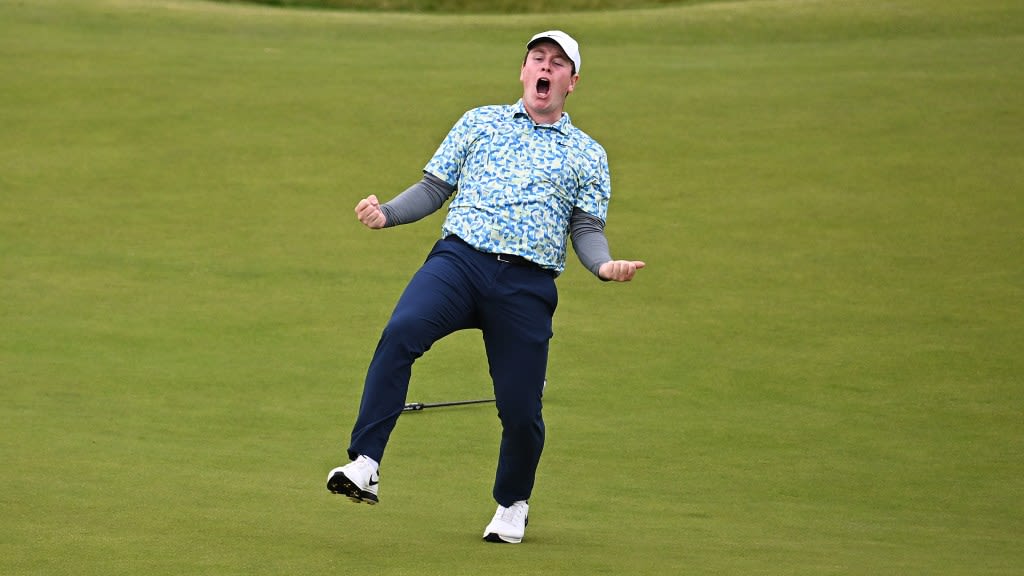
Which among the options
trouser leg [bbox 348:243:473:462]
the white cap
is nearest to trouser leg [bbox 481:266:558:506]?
trouser leg [bbox 348:243:473:462]

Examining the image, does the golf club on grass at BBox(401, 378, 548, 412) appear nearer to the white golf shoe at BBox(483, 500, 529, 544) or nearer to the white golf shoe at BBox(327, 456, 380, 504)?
the white golf shoe at BBox(483, 500, 529, 544)

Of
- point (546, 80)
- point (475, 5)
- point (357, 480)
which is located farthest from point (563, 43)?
point (475, 5)

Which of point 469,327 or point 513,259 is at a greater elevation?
point 513,259

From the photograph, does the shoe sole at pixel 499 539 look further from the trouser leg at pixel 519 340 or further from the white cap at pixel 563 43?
the white cap at pixel 563 43

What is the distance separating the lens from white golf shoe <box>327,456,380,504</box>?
4.32m

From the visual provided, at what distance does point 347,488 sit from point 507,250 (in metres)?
0.85

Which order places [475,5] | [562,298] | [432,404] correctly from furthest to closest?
1. [475,5]
2. [562,298]
3. [432,404]

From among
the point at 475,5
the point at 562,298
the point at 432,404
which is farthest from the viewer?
the point at 475,5

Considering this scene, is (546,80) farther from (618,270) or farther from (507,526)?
(507,526)

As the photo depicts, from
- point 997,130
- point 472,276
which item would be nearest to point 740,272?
point 997,130

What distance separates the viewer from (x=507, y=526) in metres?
4.74

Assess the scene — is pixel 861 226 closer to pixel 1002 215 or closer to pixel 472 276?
pixel 1002 215

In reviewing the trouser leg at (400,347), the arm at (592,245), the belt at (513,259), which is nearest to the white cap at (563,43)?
the arm at (592,245)

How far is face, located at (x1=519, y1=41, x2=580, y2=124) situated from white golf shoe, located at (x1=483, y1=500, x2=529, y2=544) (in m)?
1.19
